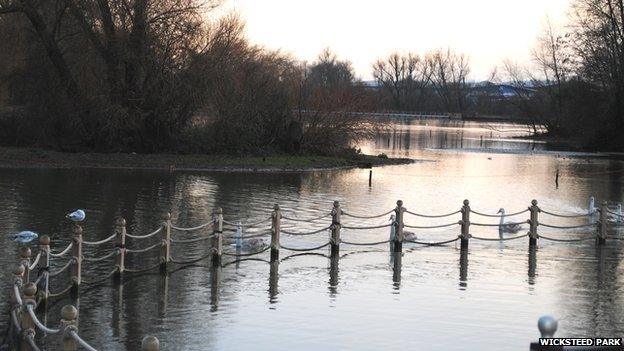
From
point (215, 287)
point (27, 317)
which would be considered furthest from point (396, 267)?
point (27, 317)

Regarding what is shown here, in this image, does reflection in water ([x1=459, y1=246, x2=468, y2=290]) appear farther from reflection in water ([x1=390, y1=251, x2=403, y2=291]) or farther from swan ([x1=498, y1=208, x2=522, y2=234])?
swan ([x1=498, y1=208, x2=522, y2=234])

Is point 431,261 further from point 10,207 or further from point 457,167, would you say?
point 457,167

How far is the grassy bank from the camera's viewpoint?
43.6 meters

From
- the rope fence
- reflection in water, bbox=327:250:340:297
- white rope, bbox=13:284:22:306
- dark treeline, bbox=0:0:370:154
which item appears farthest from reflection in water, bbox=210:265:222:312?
dark treeline, bbox=0:0:370:154

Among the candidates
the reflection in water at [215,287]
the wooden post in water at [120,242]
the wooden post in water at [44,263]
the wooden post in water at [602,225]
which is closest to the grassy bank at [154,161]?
the wooden post in water at [602,225]

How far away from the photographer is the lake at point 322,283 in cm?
1287

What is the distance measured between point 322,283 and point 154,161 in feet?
101

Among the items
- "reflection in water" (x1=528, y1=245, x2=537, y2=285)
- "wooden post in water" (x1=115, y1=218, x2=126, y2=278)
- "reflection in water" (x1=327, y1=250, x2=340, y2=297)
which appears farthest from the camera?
"reflection in water" (x1=528, y1=245, x2=537, y2=285)

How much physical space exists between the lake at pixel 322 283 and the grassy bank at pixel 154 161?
8061 millimetres

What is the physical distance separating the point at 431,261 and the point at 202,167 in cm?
2797

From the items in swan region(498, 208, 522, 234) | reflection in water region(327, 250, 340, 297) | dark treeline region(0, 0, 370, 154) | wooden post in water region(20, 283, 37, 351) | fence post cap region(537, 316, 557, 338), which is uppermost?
dark treeline region(0, 0, 370, 154)

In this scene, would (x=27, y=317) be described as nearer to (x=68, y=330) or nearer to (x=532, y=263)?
(x=68, y=330)

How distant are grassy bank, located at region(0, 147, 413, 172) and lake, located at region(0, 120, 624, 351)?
26.4 ft

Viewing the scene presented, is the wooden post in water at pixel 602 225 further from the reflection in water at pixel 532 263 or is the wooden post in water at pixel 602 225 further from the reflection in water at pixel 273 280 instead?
the reflection in water at pixel 273 280
